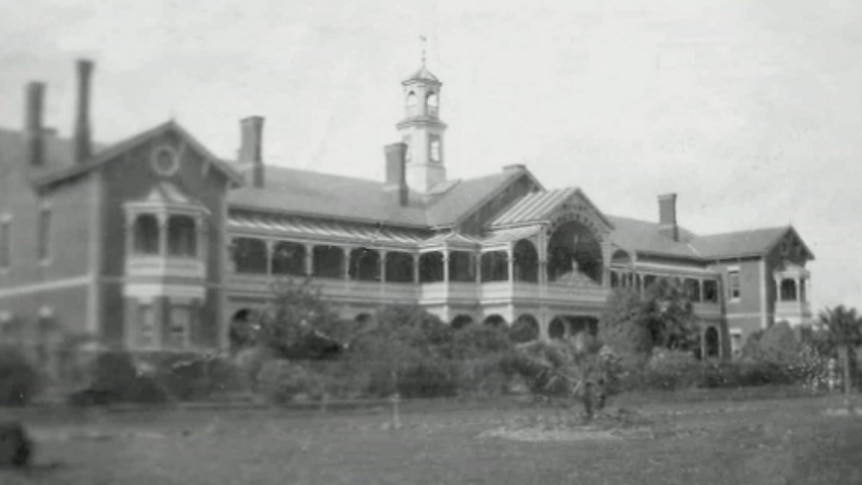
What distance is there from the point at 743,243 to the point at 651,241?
7.36 m

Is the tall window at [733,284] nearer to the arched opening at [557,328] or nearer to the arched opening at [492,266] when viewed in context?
the arched opening at [557,328]

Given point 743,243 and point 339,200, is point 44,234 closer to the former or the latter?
point 339,200

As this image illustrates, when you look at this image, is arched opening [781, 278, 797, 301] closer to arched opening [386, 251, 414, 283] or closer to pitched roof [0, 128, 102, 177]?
arched opening [386, 251, 414, 283]

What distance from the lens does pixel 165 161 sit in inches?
161

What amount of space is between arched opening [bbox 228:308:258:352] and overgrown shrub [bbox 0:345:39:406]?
45.1 inches

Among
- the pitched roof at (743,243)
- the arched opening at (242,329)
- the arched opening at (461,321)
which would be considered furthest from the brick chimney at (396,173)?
the pitched roof at (743,243)

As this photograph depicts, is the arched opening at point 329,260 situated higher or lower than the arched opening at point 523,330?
higher

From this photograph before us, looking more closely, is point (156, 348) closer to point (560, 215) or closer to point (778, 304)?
point (778, 304)

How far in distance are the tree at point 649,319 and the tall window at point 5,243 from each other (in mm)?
11928

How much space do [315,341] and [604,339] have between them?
32.8 ft

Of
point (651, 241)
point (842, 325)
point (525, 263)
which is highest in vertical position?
point (651, 241)

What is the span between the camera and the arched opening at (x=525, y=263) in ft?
46.6

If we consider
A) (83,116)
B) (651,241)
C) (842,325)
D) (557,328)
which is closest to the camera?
(83,116)

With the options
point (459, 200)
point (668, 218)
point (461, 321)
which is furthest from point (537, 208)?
point (461, 321)
